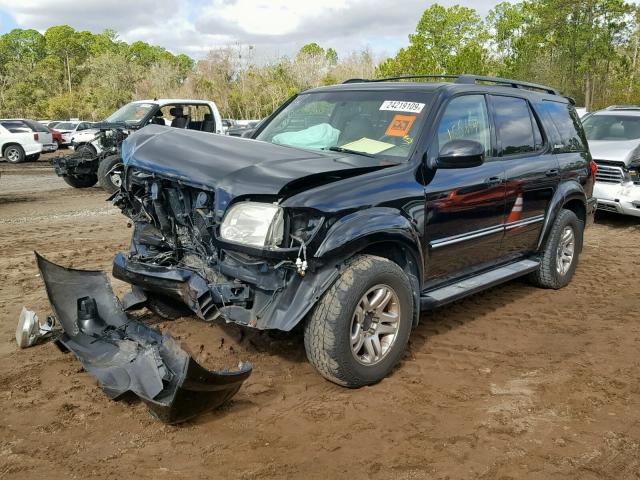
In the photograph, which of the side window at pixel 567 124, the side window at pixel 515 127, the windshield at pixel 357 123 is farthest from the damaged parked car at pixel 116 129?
the side window at pixel 515 127

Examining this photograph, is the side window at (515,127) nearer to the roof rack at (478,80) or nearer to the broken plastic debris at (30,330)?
the roof rack at (478,80)

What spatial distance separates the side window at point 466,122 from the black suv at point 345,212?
16 mm

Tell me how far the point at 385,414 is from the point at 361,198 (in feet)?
4.22

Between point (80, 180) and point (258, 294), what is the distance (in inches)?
431

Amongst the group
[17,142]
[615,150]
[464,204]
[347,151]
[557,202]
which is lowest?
[17,142]

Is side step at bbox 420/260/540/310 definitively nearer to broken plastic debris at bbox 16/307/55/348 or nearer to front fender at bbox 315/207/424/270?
front fender at bbox 315/207/424/270

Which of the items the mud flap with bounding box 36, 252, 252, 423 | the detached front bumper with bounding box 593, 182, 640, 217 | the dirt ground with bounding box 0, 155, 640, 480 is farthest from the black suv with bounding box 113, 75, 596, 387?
the detached front bumper with bounding box 593, 182, 640, 217

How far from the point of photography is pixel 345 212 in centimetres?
354

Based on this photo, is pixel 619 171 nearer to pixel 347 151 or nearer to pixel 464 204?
pixel 464 204

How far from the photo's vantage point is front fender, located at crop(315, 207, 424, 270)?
345cm

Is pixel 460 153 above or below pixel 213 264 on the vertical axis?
above

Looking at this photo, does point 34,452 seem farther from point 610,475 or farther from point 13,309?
point 610,475

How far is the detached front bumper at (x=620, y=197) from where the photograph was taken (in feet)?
31.0

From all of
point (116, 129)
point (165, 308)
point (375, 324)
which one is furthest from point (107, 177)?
point (375, 324)
